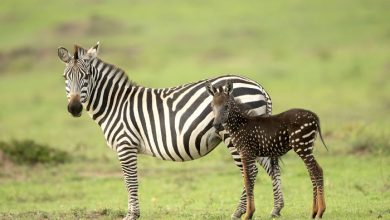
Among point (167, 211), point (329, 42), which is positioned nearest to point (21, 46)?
point (329, 42)

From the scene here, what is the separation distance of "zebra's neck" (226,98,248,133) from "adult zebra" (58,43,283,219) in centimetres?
30

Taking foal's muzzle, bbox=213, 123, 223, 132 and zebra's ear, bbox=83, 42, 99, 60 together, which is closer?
foal's muzzle, bbox=213, 123, 223, 132

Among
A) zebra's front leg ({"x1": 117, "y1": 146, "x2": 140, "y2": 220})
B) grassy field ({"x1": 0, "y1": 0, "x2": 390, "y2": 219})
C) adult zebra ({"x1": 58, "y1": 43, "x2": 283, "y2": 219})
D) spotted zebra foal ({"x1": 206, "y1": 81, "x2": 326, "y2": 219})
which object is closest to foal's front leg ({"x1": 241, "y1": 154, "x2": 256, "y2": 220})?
spotted zebra foal ({"x1": 206, "y1": 81, "x2": 326, "y2": 219})

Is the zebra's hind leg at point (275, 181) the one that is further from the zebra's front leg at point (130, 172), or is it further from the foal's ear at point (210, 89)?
the zebra's front leg at point (130, 172)

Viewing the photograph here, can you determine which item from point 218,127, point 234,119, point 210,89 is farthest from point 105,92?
point 234,119

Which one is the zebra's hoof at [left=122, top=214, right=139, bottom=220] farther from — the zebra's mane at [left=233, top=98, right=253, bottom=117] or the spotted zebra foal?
the zebra's mane at [left=233, top=98, right=253, bottom=117]

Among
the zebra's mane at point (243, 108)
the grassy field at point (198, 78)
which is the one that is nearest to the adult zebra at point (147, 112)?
the zebra's mane at point (243, 108)

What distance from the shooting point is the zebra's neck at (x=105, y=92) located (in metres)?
11.5

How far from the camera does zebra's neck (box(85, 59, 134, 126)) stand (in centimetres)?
1150

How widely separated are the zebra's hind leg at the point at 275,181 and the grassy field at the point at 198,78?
0.31m

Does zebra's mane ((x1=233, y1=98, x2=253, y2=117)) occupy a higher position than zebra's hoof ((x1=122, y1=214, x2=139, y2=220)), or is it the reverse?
zebra's mane ((x1=233, y1=98, x2=253, y2=117))

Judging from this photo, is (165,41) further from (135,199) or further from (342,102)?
(135,199)

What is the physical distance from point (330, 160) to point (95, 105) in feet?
24.5

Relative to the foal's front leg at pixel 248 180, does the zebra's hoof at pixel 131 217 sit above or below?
below
